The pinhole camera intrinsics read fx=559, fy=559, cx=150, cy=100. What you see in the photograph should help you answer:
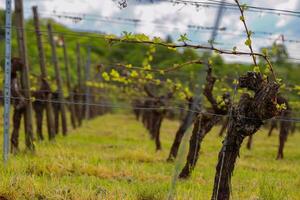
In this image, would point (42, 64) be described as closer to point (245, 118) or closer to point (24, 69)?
point (24, 69)

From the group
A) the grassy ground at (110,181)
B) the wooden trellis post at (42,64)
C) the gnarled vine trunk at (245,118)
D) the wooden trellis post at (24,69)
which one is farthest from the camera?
the wooden trellis post at (42,64)

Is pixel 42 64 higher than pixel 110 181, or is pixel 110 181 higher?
pixel 42 64

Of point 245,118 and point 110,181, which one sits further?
point 110,181

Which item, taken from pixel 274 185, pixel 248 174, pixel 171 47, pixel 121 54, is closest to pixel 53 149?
pixel 248 174

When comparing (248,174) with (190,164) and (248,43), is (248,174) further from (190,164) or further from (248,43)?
(248,43)

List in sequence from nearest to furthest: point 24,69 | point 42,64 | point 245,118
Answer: point 245,118
point 24,69
point 42,64

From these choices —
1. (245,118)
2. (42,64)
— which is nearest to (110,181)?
(245,118)

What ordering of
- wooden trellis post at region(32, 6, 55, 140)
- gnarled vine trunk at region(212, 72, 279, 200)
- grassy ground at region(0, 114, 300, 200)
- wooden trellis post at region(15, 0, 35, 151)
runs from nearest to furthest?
1. gnarled vine trunk at region(212, 72, 279, 200)
2. grassy ground at region(0, 114, 300, 200)
3. wooden trellis post at region(15, 0, 35, 151)
4. wooden trellis post at region(32, 6, 55, 140)

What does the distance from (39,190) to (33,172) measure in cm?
159

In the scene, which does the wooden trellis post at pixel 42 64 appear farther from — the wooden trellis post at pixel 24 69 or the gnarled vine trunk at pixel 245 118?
the gnarled vine trunk at pixel 245 118

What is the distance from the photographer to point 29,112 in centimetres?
1227

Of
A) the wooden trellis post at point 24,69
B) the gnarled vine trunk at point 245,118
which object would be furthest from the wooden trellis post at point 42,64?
the gnarled vine trunk at point 245,118

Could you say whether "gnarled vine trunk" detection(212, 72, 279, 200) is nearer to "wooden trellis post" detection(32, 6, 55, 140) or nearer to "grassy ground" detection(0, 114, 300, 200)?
"grassy ground" detection(0, 114, 300, 200)

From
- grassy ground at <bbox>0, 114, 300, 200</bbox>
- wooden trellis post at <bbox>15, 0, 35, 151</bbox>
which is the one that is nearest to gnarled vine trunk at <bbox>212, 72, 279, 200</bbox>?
grassy ground at <bbox>0, 114, 300, 200</bbox>
